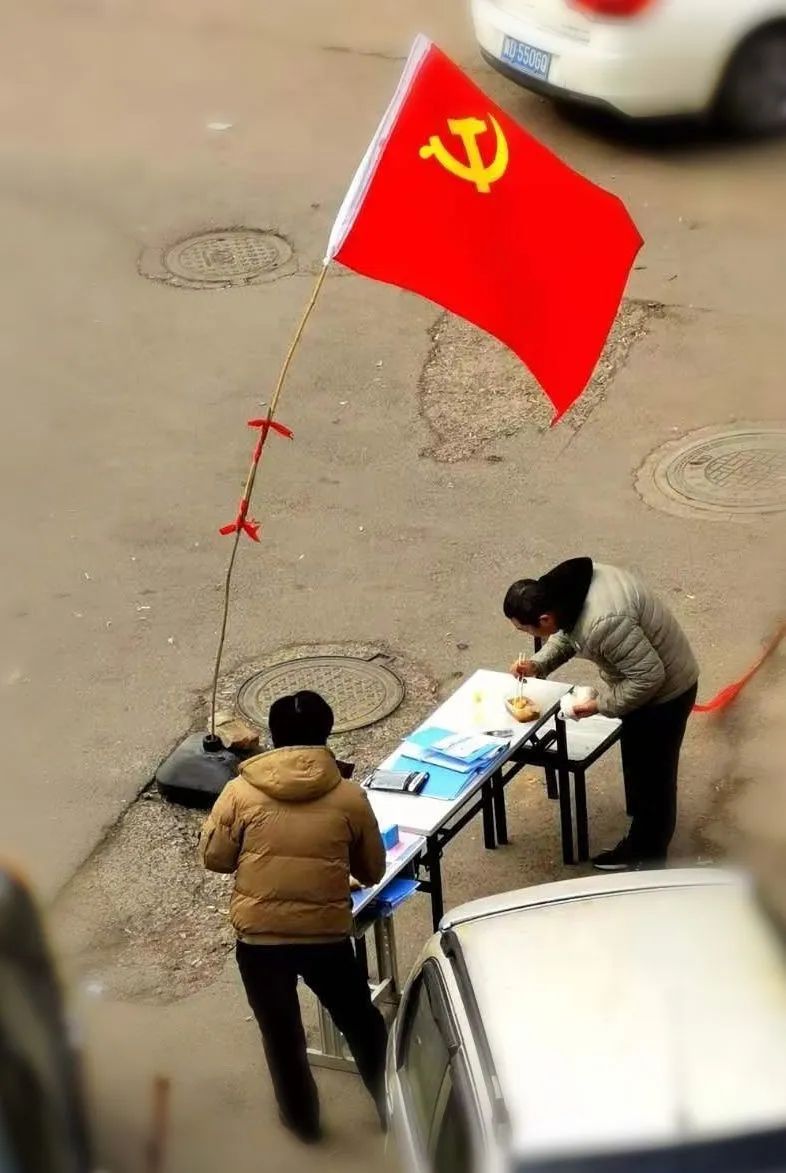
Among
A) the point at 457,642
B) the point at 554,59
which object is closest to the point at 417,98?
the point at 457,642

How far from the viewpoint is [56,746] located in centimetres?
848

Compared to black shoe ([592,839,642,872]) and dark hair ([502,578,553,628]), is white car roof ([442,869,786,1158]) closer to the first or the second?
dark hair ([502,578,553,628])

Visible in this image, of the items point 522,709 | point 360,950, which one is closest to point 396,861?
point 360,950

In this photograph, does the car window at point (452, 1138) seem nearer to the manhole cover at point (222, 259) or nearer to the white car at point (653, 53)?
the manhole cover at point (222, 259)

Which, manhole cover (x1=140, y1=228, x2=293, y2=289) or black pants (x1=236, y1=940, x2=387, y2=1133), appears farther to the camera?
manhole cover (x1=140, y1=228, x2=293, y2=289)

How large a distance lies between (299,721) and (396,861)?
0.88 metres

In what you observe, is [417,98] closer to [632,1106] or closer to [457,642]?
[457,642]

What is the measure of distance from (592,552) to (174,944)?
11.1 ft

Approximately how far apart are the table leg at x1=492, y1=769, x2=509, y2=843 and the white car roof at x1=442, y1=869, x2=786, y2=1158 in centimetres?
196

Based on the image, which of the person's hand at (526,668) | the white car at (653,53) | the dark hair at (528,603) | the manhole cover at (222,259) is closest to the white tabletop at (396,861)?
the dark hair at (528,603)

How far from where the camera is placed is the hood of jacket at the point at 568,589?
6988 mm

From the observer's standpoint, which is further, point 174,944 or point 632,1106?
point 174,944

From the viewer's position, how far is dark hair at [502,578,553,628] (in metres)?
6.96

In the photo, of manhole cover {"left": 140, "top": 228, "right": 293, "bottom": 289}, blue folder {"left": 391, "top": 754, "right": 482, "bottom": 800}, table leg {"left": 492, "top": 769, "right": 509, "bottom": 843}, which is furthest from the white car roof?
manhole cover {"left": 140, "top": 228, "right": 293, "bottom": 289}
